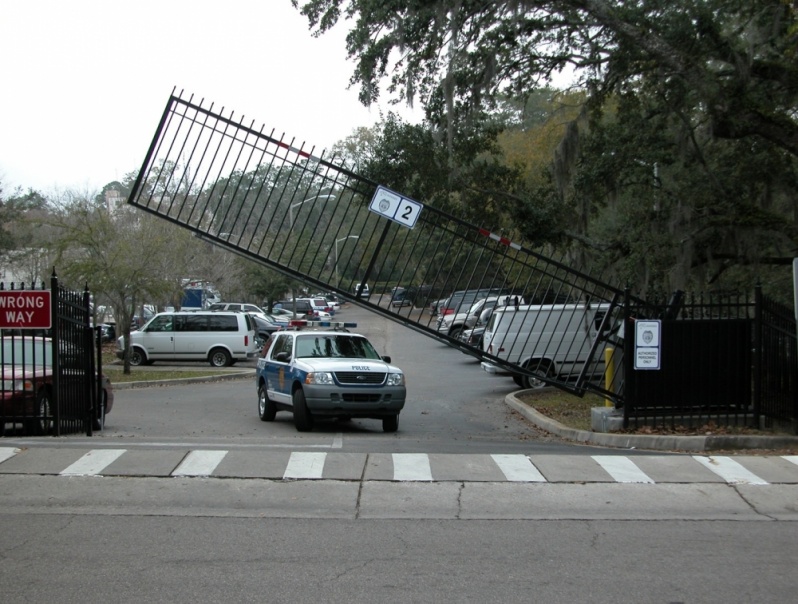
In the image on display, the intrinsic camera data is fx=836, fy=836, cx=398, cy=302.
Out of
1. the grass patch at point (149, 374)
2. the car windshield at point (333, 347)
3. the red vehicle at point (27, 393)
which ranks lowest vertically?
the grass patch at point (149, 374)

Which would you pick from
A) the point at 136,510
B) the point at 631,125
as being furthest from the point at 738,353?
the point at 136,510

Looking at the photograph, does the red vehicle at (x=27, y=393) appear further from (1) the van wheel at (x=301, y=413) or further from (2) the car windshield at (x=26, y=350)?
(1) the van wheel at (x=301, y=413)

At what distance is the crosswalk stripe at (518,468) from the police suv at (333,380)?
415 centimetres

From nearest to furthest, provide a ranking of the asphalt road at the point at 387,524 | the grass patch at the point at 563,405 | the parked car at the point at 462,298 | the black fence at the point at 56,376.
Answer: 1. the asphalt road at the point at 387,524
2. the black fence at the point at 56,376
3. the parked car at the point at 462,298
4. the grass patch at the point at 563,405

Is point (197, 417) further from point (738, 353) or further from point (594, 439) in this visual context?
point (738, 353)

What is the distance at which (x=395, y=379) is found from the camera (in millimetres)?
13680

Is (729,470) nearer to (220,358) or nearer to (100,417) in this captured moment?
(100,417)

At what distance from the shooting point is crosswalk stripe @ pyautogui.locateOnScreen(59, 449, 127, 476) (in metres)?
8.34

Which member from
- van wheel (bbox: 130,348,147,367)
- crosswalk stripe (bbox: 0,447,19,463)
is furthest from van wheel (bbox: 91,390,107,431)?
van wheel (bbox: 130,348,147,367)

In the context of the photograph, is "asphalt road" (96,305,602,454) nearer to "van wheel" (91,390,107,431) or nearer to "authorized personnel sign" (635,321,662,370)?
"van wheel" (91,390,107,431)

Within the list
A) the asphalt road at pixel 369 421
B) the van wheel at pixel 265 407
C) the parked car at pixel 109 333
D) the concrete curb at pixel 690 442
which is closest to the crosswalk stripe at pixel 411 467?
the asphalt road at pixel 369 421

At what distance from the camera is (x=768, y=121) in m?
14.6

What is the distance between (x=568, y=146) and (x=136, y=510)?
12430 millimetres

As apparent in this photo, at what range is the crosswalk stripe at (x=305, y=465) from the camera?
27.7 ft
